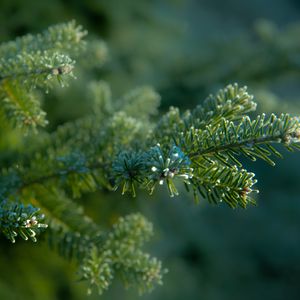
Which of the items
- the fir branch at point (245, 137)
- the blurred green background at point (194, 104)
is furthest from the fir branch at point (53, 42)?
the blurred green background at point (194, 104)

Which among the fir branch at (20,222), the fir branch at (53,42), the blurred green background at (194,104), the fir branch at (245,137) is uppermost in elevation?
the blurred green background at (194,104)

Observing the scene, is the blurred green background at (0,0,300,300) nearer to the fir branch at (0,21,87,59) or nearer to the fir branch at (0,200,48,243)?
the fir branch at (0,21,87,59)

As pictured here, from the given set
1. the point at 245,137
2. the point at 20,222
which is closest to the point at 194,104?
the point at 245,137

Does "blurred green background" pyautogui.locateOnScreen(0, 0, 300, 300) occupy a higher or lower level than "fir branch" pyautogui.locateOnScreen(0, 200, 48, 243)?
higher

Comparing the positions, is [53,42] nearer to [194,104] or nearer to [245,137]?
[245,137]

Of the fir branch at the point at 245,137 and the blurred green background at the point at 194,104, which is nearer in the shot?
the fir branch at the point at 245,137

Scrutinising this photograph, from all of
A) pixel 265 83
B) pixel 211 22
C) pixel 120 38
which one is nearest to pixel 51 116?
pixel 120 38

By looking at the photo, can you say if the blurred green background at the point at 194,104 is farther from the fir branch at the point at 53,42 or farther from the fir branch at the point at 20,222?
the fir branch at the point at 20,222

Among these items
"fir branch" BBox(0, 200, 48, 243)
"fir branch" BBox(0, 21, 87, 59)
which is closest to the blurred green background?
"fir branch" BBox(0, 21, 87, 59)
